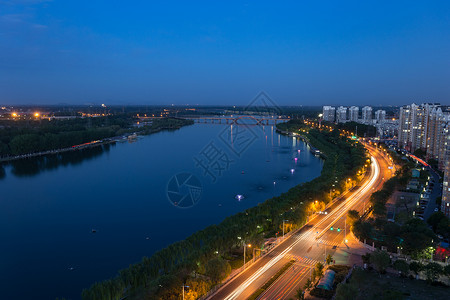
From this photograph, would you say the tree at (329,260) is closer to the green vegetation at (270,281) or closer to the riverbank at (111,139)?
the green vegetation at (270,281)

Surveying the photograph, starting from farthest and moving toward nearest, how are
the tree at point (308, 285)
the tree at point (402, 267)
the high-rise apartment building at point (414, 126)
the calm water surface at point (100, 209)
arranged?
the high-rise apartment building at point (414, 126)
the calm water surface at point (100, 209)
the tree at point (402, 267)
the tree at point (308, 285)

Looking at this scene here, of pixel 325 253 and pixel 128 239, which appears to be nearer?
pixel 325 253

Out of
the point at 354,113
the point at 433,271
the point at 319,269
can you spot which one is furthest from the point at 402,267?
the point at 354,113

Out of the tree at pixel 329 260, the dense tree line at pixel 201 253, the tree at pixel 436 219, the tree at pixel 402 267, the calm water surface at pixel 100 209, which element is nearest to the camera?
the dense tree line at pixel 201 253

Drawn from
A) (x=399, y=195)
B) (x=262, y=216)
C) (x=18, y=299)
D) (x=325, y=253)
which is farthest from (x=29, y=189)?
(x=399, y=195)

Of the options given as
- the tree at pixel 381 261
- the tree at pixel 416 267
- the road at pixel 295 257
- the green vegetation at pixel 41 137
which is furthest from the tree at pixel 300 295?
the green vegetation at pixel 41 137

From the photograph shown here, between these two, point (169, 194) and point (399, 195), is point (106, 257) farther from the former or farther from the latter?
point (399, 195)

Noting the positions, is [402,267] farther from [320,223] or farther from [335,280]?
[320,223]

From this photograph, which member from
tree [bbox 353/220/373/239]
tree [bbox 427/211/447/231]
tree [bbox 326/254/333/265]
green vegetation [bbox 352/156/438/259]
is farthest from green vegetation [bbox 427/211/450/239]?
tree [bbox 326/254/333/265]
